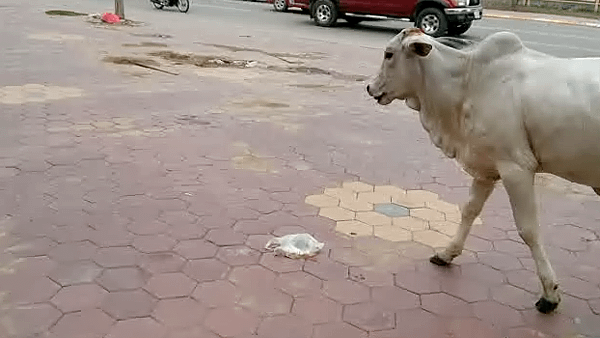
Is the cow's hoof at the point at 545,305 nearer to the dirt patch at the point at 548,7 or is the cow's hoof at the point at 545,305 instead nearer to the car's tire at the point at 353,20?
the car's tire at the point at 353,20

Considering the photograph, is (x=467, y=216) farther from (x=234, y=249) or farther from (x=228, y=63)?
(x=228, y=63)

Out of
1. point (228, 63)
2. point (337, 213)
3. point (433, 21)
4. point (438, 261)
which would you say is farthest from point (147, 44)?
point (438, 261)

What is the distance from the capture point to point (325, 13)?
642 inches

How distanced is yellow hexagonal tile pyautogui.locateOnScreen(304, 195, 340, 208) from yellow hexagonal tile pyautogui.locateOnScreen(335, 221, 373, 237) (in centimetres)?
32

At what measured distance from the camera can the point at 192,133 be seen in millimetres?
5910

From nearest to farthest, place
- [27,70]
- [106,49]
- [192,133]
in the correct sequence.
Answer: [192,133]
[27,70]
[106,49]

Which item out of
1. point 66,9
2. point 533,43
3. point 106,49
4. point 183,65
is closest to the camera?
point 183,65

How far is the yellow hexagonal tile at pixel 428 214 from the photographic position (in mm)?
4199

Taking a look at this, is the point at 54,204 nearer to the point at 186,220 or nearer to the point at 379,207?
the point at 186,220

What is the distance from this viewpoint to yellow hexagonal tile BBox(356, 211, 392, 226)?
4070 mm

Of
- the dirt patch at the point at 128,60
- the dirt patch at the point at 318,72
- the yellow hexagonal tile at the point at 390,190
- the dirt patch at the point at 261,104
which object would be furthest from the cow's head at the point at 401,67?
the dirt patch at the point at 128,60

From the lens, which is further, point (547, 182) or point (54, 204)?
point (547, 182)

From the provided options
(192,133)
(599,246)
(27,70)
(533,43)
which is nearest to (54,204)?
(192,133)

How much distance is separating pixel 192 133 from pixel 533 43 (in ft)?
34.7
